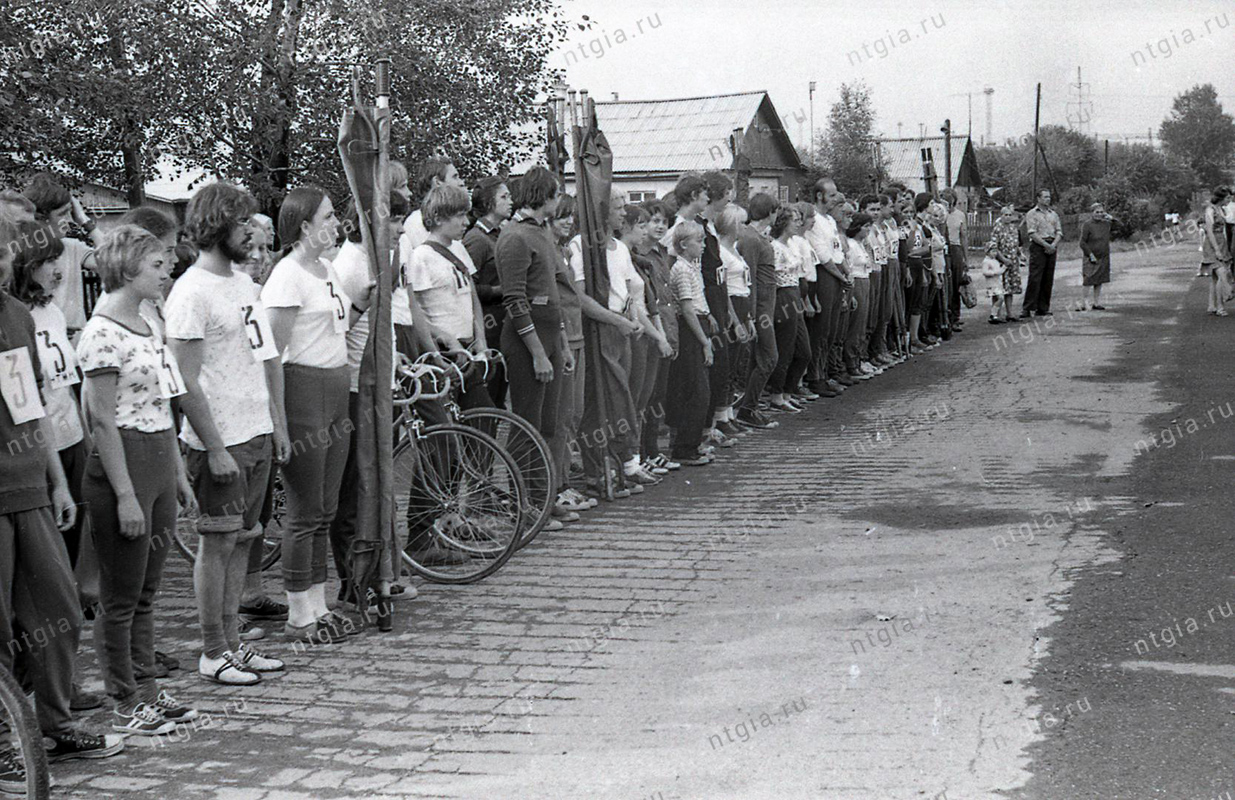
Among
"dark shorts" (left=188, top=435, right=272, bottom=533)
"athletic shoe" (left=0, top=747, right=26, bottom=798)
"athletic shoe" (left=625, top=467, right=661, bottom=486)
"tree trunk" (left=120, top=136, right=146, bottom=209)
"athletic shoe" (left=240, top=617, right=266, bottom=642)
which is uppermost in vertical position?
"tree trunk" (left=120, top=136, right=146, bottom=209)

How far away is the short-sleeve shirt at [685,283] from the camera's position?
11320 millimetres

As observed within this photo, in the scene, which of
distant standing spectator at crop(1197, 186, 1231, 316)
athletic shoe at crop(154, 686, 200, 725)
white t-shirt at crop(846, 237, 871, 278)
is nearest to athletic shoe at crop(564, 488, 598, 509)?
athletic shoe at crop(154, 686, 200, 725)

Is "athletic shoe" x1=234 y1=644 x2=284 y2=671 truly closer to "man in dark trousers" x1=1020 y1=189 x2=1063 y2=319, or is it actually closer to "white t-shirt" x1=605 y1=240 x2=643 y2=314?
"white t-shirt" x1=605 y1=240 x2=643 y2=314

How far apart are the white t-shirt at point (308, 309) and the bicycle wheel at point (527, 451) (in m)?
1.28

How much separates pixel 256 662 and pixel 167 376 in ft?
4.56

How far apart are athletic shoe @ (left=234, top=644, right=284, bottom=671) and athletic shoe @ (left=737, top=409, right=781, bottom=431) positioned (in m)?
7.76

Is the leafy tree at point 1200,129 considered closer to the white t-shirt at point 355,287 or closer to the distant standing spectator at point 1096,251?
the distant standing spectator at point 1096,251

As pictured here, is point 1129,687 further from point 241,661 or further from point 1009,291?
point 1009,291

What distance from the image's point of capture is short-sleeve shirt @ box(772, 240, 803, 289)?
45.5 feet

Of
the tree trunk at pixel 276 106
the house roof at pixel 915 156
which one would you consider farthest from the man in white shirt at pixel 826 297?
the house roof at pixel 915 156

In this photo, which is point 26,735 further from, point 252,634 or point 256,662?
point 252,634

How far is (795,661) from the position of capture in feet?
19.5

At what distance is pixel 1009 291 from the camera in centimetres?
2381

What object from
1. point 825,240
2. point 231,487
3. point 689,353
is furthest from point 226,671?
point 825,240
